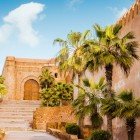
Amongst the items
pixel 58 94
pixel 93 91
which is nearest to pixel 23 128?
Answer: pixel 58 94

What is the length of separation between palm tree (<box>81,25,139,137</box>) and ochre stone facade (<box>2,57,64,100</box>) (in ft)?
103

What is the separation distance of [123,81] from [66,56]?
23.2 ft

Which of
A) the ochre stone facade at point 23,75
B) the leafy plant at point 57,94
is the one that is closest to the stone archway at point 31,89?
the ochre stone facade at point 23,75

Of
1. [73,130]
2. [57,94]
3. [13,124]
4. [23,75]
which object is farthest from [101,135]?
[23,75]

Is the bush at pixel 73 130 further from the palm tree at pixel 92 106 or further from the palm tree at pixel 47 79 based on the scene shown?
the palm tree at pixel 47 79

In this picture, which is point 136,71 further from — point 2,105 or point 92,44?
point 2,105

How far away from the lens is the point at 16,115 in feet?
117

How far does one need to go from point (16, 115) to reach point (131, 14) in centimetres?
2057

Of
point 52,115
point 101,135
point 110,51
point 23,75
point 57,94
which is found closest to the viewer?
point 101,135

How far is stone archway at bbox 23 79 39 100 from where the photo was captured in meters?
50.0

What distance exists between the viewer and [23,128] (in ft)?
100

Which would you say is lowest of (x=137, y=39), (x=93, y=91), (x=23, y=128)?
(x=23, y=128)

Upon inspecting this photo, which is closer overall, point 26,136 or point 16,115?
point 26,136

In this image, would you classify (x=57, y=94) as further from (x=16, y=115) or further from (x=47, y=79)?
(x=47, y=79)
